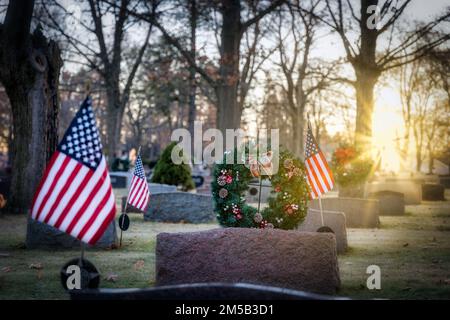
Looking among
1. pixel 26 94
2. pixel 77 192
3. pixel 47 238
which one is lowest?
pixel 47 238

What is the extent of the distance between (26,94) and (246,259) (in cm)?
1076

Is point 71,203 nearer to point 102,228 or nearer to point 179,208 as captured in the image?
point 102,228

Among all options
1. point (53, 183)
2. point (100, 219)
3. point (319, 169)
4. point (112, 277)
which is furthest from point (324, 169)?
point (53, 183)

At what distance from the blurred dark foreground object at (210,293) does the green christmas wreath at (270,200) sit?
4.08 m

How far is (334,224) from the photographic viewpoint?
31.3 feet

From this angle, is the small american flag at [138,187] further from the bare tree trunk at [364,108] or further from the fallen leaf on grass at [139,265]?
the bare tree trunk at [364,108]

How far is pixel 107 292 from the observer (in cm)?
390

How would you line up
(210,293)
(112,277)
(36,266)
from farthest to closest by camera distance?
1. (36,266)
2. (112,277)
3. (210,293)

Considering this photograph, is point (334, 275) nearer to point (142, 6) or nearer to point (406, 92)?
point (142, 6)

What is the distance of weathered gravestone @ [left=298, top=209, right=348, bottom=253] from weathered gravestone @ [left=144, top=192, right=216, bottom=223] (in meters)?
5.17

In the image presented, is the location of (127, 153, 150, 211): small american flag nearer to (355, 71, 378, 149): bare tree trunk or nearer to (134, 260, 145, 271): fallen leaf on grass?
(134, 260, 145, 271): fallen leaf on grass

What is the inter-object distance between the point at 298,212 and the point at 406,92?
49.8m

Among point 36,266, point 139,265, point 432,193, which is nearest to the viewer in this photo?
point 36,266
